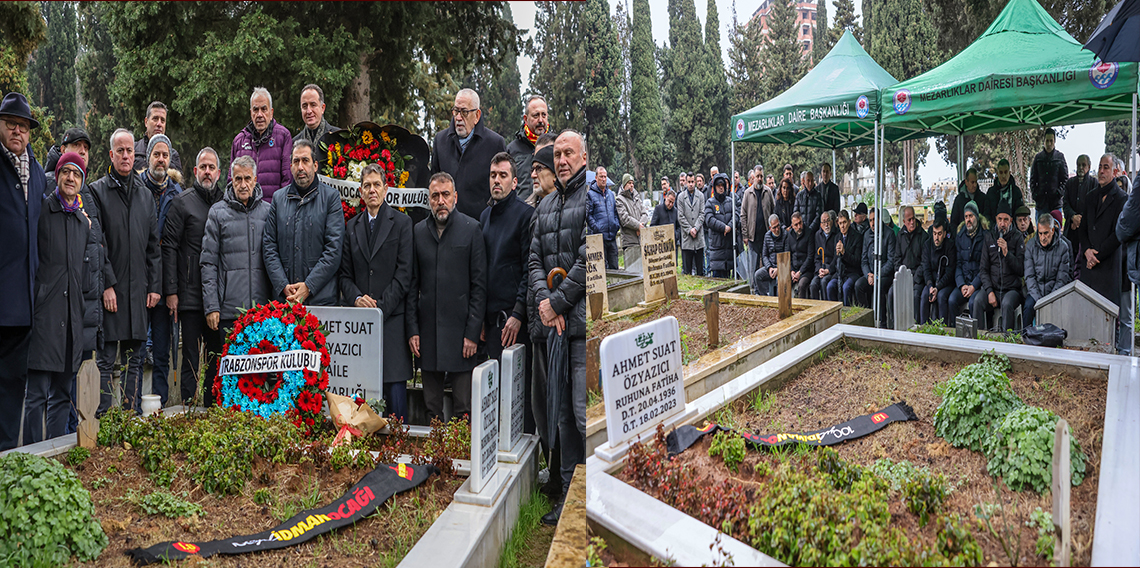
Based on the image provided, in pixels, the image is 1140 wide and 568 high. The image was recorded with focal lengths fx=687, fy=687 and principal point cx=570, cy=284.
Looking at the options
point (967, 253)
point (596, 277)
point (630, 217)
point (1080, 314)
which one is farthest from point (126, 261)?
point (967, 253)

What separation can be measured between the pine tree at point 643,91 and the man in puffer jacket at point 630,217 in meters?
0.30

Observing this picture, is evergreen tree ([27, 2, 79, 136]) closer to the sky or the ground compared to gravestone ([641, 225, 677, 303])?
closer to the sky

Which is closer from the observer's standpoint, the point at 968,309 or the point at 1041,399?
the point at 1041,399

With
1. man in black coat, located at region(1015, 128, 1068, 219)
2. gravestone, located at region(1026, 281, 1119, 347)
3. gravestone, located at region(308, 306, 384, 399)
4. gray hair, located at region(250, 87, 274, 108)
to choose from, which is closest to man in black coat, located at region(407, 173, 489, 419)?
gravestone, located at region(308, 306, 384, 399)

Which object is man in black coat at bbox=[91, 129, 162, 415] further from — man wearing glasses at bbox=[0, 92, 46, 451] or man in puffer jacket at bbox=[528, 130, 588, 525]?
man in puffer jacket at bbox=[528, 130, 588, 525]

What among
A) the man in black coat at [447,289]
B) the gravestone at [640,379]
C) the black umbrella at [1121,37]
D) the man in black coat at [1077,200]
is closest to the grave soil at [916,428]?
the gravestone at [640,379]

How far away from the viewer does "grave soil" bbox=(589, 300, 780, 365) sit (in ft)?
11.1

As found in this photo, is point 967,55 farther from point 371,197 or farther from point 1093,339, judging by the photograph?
point 371,197

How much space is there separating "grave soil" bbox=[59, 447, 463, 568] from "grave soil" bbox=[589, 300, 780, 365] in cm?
112

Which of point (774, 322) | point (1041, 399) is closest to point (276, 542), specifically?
point (774, 322)

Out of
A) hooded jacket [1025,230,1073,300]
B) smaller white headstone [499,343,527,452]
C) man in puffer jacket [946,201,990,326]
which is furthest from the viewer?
man in puffer jacket [946,201,990,326]

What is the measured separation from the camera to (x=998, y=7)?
7.30 m

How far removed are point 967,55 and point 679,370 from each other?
164 inches

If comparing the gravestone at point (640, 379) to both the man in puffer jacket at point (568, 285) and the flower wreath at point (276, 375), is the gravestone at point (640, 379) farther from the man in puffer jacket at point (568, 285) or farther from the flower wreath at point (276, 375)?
the flower wreath at point (276, 375)
